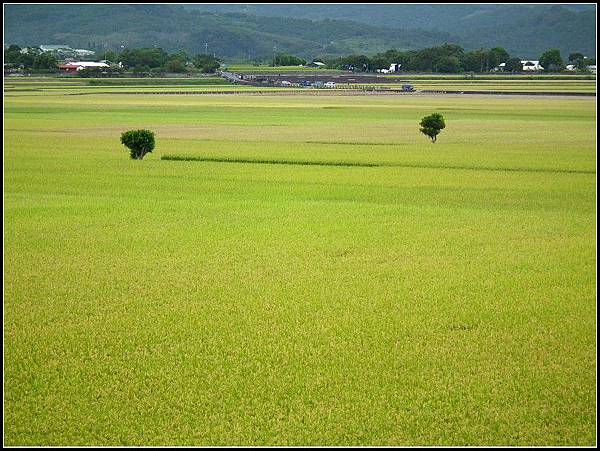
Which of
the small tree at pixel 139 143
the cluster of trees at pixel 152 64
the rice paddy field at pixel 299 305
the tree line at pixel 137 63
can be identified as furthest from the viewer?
the cluster of trees at pixel 152 64

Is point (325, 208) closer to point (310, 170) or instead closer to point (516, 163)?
point (310, 170)

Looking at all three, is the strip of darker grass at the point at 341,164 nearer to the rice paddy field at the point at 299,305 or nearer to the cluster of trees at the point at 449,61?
the rice paddy field at the point at 299,305

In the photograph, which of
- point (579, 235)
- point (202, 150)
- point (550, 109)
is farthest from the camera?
point (550, 109)

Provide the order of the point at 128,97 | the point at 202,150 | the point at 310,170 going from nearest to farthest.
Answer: the point at 310,170
the point at 202,150
the point at 128,97

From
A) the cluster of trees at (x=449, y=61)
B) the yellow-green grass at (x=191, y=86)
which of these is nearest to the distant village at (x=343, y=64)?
the cluster of trees at (x=449, y=61)

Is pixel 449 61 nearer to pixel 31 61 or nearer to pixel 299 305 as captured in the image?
pixel 31 61

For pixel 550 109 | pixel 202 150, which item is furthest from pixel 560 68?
pixel 202 150

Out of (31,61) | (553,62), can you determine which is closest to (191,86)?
(31,61)
